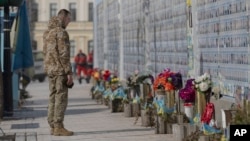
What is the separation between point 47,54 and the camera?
14.9 metres

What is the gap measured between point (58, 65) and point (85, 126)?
215 centimetres

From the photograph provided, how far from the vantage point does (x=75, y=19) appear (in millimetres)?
87188

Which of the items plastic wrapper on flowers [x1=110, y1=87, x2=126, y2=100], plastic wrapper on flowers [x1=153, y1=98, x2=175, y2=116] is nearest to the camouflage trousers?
plastic wrapper on flowers [x1=153, y1=98, x2=175, y2=116]

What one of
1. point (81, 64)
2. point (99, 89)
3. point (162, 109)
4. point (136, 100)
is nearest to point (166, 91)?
point (162, 109)

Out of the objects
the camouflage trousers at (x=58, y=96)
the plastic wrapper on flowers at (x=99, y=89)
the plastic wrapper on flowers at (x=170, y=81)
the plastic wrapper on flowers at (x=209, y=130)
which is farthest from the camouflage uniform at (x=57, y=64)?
the plastic wrapper on flowers at (x=99, y=89)

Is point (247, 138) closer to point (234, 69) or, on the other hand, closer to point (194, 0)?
point (234, 69)

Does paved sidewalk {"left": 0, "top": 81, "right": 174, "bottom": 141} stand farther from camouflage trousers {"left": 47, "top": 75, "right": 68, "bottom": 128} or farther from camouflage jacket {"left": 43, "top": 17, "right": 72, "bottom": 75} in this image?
camouflage jacket {"left": 43, "top": 17, "right": 72, "bottom": 75}

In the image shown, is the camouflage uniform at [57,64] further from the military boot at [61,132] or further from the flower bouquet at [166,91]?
the flower bouquet at [166,91]

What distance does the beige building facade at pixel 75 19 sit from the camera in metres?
85.3

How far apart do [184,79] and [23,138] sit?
3379mm

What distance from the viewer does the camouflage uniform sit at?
48.2 feet

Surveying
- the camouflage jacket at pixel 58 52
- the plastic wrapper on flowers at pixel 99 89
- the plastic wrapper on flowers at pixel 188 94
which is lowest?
the plastic wrapper on flowers at pixel 99 89

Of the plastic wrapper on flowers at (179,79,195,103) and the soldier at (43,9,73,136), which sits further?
the soldier at (43,9,73,136)

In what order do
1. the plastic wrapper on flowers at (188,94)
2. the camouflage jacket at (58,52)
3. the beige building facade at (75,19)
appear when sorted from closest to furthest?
the plastic wrapper on flowers at (188,94) → the camouflage jacket at (58,52) → the beige building facade at (75,19)
